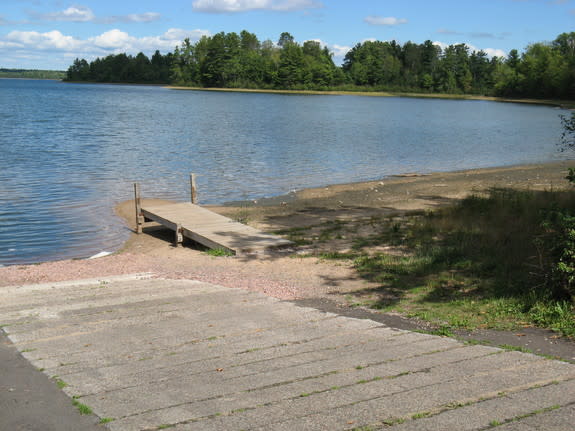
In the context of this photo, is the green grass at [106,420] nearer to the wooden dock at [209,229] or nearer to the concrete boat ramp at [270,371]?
the concrete boat ramp at [270,371]

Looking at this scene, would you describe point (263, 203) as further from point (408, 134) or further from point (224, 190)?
point (408, 134)

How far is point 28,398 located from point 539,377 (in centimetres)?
466

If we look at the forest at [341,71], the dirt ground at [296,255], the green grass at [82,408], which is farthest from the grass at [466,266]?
the forest at [341,71]

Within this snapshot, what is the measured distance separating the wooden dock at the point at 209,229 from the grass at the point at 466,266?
117 centimetres

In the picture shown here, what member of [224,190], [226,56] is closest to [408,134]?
[224,190]

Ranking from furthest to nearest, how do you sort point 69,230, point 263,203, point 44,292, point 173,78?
point 173,78 → point 263,203 → point 69,230 → point 44,292

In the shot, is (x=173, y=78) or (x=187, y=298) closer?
(x=187, y=298)

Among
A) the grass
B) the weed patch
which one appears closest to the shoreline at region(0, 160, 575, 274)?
the grass

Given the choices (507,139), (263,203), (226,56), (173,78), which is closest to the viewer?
(263,203)

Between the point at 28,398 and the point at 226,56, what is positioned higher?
the point at 226,56

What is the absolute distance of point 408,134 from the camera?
5381 cm

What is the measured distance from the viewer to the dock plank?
13641 mm

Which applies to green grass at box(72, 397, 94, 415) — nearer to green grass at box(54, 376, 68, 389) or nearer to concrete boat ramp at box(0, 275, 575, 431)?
concrete boat ramp at box(0, 275, 575, 431)

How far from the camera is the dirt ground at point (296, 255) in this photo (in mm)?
9836
